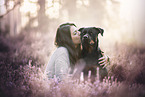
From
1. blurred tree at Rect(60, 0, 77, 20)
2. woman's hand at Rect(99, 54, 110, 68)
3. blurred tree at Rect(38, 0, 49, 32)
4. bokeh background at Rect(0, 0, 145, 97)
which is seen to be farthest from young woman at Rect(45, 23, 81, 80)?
blurred tree at Rect(60, 0, 77, 20)

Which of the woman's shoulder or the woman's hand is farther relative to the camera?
the woman's hand

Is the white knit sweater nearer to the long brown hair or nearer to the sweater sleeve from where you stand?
the sweater sleeve

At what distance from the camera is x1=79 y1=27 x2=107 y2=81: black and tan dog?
263cm

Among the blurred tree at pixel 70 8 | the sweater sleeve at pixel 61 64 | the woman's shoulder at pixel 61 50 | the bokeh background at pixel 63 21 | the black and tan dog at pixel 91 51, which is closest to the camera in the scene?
the sweater sleeve at pixel 61 64

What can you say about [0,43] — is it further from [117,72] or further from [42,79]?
[117,72]

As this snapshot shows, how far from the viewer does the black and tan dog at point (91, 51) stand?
8.64ft

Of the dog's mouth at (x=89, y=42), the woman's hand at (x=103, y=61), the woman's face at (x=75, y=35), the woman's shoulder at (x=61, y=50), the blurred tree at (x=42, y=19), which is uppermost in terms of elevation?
the blurred tree at (x=42, y=19)

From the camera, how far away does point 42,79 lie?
2.13 metres

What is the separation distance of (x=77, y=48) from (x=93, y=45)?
34cm

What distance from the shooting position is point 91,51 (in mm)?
2756

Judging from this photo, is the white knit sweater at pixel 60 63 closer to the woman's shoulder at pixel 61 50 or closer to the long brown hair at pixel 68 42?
the woman's shoulder at pixel 61 50

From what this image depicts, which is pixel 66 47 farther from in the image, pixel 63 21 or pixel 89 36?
pixel 63 21

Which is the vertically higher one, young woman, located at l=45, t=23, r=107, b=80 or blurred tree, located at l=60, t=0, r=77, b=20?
blurred tree, located at l=60, t=0, r=77, b=20

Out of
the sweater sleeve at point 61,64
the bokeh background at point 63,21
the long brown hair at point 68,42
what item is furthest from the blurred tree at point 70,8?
the sweater sleeve at point 61,64
